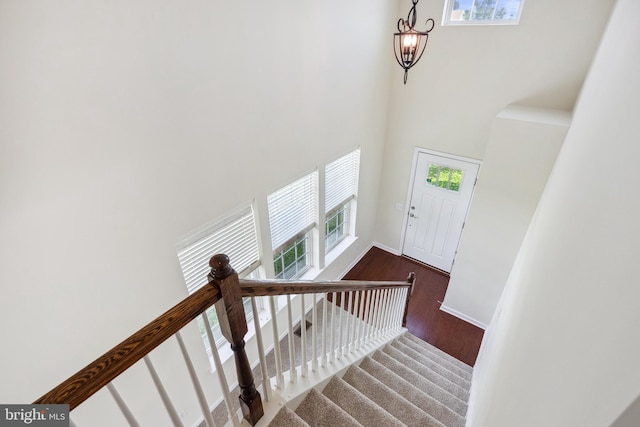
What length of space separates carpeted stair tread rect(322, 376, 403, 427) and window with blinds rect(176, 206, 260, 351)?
1.08 meters

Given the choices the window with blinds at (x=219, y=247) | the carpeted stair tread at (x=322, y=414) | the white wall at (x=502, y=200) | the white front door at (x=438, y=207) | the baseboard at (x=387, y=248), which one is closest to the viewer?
the carpeted stair tread at (x=322, y=414)

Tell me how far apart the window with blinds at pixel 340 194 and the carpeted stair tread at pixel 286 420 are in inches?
112

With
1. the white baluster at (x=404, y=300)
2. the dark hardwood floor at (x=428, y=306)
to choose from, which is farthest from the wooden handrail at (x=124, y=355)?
the dark hardwood floor at (x=428, y=306)

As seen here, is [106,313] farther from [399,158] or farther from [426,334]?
[399,158]

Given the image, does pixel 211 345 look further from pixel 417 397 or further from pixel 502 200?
pixel 502 200

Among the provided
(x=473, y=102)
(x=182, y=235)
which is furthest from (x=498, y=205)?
(x=182, y=235)

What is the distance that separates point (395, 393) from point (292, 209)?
2069 millimetres

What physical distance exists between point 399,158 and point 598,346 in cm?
476

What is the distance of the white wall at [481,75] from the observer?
342cm

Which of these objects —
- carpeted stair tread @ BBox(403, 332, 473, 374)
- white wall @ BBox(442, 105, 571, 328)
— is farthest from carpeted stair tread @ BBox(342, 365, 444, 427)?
white wall @ BBox(442, 105, 571, 328)

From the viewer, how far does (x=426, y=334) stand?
14.5 ft

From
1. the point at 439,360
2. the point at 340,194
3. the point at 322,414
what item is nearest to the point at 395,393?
the point at 322,414

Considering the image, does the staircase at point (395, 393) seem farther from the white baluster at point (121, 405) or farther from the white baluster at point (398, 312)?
the white baluster at point (121, 405)

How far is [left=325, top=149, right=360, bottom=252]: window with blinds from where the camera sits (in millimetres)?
4160
